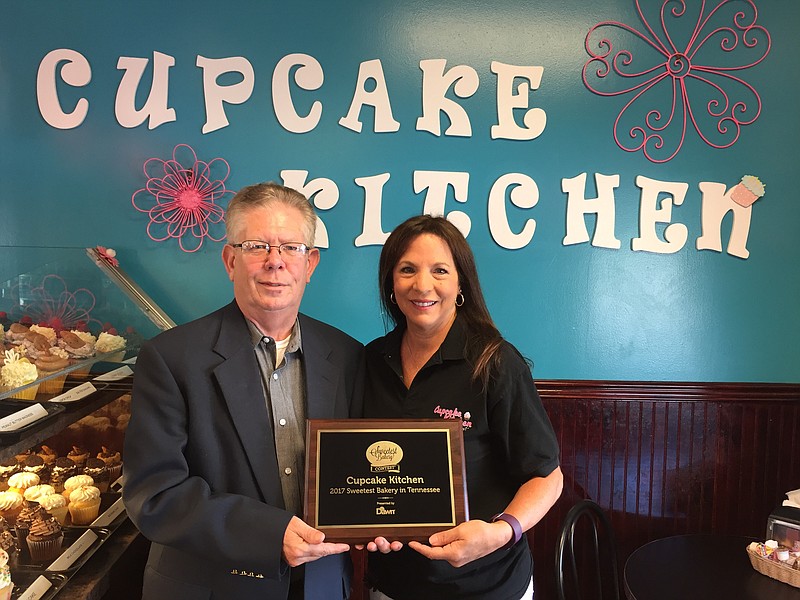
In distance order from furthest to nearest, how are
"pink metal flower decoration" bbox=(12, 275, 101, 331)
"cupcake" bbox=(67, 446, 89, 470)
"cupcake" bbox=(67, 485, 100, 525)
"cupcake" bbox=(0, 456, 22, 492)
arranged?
"pink metal flower decoration" bbox=(12, 275, 101, 331) < "cupcake" bbox=(67, 446, 89, 470) < "cupcake" bbox=(67, 485, 100, 525) < "cupcake" bbox=(0, 456, 22, 492)

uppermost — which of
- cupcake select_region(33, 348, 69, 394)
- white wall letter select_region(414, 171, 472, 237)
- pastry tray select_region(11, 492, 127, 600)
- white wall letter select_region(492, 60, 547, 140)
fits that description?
white wall letter select_region(492, 60, 547, 140)

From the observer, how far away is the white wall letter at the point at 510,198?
9.14 feet

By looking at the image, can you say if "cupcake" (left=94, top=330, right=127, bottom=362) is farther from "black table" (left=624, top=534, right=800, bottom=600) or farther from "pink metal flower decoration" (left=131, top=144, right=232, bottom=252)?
"black table" (left=624, top=534, right=800, bottom=600)

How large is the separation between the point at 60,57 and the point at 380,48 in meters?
1.45

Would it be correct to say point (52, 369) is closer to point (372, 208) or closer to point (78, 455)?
point (78, 455)

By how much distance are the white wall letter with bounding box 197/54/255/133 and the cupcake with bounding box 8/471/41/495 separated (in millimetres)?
1601

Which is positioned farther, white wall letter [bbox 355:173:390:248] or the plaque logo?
white wall letter [bbox 355:173:390:248]

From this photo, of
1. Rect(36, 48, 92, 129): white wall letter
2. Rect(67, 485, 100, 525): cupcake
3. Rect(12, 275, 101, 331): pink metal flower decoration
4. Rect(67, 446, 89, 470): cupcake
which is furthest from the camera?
Rect(36, 48, 92, 129): white wall letter

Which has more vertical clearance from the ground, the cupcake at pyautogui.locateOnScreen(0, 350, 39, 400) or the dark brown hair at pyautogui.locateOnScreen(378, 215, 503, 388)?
the dark brown hair at pyautogui.locateOnScreen(378, 215, 503, 388)

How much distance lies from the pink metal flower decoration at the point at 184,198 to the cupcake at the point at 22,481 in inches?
46.4

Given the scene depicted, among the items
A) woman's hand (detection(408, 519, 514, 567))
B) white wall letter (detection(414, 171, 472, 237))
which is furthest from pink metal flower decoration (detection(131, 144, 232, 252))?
woman's hand (detection(408, 519, 514, 567))

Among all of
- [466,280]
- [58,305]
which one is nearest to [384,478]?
[466,280]

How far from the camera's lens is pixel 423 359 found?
5.55 feet

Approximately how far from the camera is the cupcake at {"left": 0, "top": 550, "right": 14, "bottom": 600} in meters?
1.50
